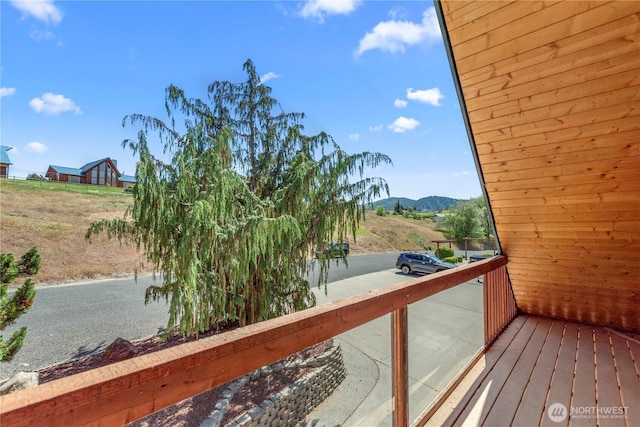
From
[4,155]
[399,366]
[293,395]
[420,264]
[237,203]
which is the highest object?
[4,155]

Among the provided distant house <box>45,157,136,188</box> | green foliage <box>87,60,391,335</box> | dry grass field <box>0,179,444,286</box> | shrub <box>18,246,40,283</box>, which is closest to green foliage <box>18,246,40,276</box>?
shrub <box>18,246,40,283</box>

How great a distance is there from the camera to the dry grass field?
387 inches

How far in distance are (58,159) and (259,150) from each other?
564 cm

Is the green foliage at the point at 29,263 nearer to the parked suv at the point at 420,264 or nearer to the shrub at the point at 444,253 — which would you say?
the parked suv at the point at 420,264

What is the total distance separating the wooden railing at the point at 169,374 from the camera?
1.58 feet

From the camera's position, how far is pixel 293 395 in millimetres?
2938

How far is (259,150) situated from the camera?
4781mm

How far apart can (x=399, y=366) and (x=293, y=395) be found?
195cm

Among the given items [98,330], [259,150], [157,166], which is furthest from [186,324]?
[98,330]

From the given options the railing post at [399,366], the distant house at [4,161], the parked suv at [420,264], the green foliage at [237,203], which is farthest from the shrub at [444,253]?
the distant house at [4,161]

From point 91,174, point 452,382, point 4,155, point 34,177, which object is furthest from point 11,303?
point 91,174

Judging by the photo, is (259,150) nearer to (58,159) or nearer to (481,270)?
(481,270)

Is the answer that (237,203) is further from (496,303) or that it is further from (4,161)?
(4,161)

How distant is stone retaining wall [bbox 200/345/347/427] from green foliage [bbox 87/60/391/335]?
112 cm
